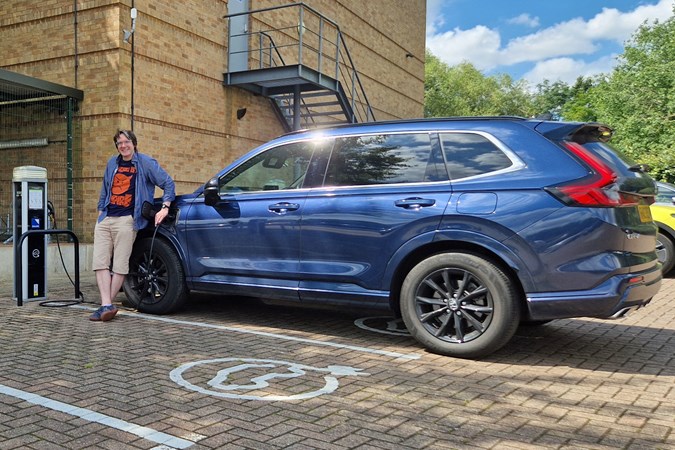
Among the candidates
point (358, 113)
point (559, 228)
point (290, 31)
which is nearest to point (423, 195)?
point (559, 228)

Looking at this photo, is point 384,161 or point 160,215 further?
point 160,215

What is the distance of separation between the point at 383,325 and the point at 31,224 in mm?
4315

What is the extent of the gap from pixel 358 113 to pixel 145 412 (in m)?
15.6

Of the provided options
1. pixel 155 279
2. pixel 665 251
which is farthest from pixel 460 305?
pixel 665 251

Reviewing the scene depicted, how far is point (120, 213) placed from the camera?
6.13m

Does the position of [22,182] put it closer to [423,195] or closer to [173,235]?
[173,235]

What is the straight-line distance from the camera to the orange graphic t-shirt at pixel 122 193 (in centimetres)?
612

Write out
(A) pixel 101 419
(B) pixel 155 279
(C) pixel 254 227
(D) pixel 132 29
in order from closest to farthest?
(A) pixel 101 419 → (C) pixel 254 227 → (B) pixel 155 279 → (D) pixel 132 29

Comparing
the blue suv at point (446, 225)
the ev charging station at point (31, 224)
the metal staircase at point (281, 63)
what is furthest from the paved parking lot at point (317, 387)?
the metal staircase at point (281, 63)

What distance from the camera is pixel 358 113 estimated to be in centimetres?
1822

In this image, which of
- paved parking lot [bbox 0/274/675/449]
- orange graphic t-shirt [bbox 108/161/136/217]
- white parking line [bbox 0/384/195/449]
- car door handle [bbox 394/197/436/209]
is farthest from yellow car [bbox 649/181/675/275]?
white parking line [bbox 0/384/195/449]

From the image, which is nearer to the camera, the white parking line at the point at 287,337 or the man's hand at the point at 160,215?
the white parking line at the point at 287,337

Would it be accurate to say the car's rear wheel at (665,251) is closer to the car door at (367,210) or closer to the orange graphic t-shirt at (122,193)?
the car door at (367,210)

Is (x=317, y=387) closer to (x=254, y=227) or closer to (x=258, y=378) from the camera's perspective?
(x=258, y=378)
